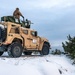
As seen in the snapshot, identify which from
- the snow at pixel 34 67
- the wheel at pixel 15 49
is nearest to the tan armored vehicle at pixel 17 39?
the wheel at pixel 15 49

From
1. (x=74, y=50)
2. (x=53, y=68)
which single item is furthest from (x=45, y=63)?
(x=74, y=50)

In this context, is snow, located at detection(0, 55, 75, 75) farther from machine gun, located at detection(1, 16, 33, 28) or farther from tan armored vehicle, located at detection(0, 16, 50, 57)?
machine gun, located at detection(1, 16, 33, 28)

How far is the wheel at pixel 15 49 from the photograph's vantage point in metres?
20.1

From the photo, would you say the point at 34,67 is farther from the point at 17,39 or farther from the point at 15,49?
the point at 17,39

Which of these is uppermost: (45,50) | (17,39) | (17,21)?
(17,21)

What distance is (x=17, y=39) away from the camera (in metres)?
20.8

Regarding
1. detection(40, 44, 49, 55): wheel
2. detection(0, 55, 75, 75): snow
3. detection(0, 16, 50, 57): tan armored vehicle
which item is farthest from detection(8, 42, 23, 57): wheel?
detection(40, 44, 49, 55): wheel

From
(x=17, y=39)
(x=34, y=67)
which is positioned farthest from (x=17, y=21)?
(x=34, y=67)

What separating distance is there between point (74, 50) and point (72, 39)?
126cm

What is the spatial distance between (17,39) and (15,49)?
767 millimetres

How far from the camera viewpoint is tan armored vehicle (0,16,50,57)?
20.2 m

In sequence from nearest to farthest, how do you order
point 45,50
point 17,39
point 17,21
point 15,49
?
point 15,49
point 17,39
point 17,21
point 45,50

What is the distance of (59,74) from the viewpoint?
17.2 metres

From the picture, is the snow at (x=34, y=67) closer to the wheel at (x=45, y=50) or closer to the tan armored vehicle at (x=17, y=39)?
the tan armored vehicle at (x=17, y=39)
